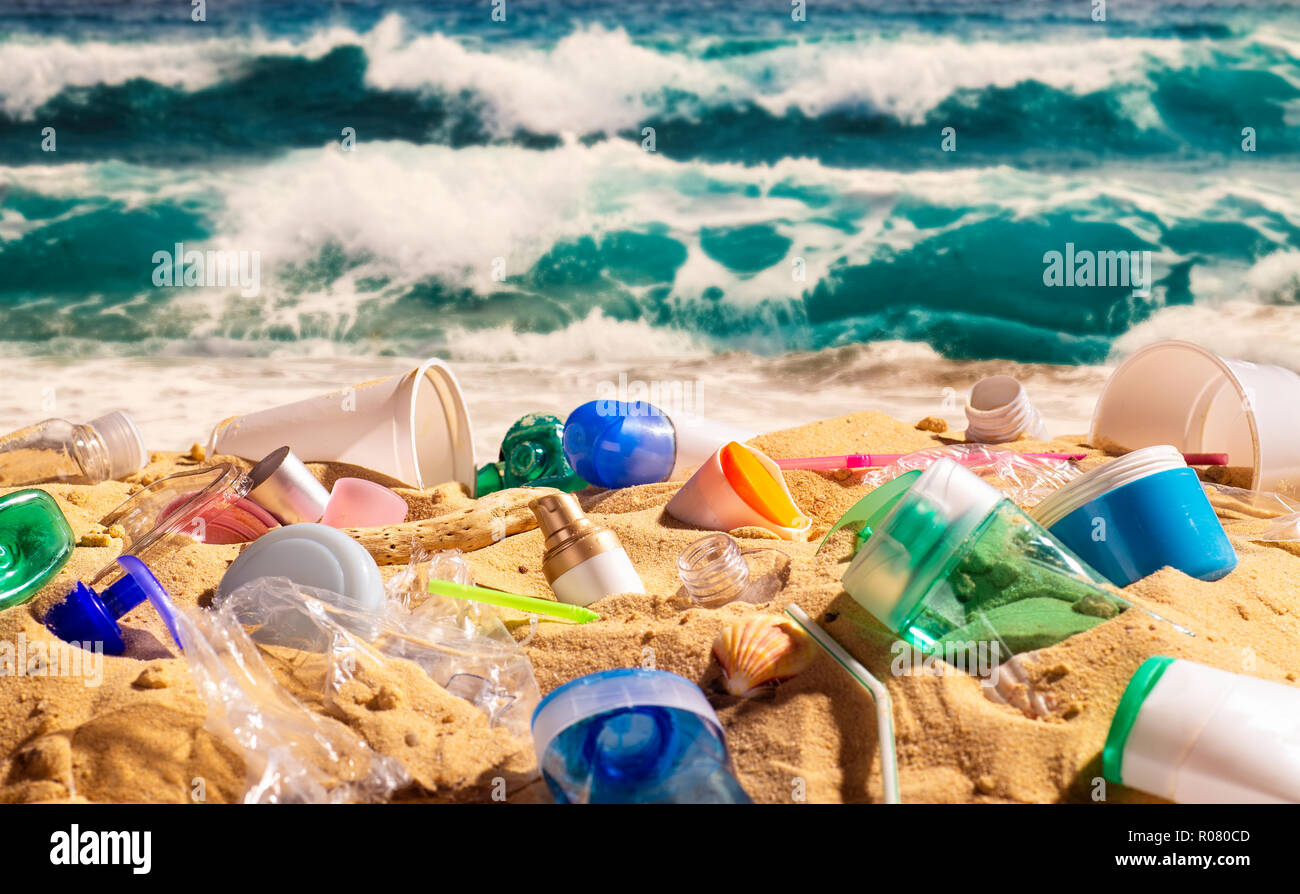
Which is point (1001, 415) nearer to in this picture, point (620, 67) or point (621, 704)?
point (621, 704)

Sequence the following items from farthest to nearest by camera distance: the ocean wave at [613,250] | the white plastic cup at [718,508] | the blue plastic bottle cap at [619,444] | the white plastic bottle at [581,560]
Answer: the ocean wave at [613,250] < the blue plastic bottle cap at [619,444] < the white plastic cup at [718,508] < the white plastic bottle at [581,560]

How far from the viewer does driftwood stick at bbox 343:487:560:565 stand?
284cm

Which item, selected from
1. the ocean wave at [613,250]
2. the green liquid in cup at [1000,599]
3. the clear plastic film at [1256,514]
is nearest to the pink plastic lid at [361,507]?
the green liquid in cup at [1000,599]

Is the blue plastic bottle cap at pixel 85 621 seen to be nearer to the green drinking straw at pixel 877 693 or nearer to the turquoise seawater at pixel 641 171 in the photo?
the green drinking straw at pixel 877 693

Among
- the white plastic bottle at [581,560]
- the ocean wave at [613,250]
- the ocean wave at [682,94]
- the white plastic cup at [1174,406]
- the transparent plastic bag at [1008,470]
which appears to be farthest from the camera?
the ocean wave at [682,94]

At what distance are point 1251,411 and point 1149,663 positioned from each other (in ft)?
6.92

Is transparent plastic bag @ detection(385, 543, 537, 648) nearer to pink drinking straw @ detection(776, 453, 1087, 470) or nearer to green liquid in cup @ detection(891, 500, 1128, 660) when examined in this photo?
green liquid in cup @ detection(891, 500, 1128, 660)

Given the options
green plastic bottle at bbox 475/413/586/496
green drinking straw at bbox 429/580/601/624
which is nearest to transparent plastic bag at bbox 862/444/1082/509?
green plastic bottle at bbox 475/413/586/496

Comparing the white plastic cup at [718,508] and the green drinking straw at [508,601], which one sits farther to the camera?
the white plastic cup at [718,508]

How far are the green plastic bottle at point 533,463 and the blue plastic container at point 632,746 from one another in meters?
2.37

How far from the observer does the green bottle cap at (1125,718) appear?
59.0 inches

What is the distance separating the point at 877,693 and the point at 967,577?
0.26m

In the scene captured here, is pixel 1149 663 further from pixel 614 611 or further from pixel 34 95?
pixel 34 95

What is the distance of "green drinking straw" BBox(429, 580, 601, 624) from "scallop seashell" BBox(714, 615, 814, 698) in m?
0.48
